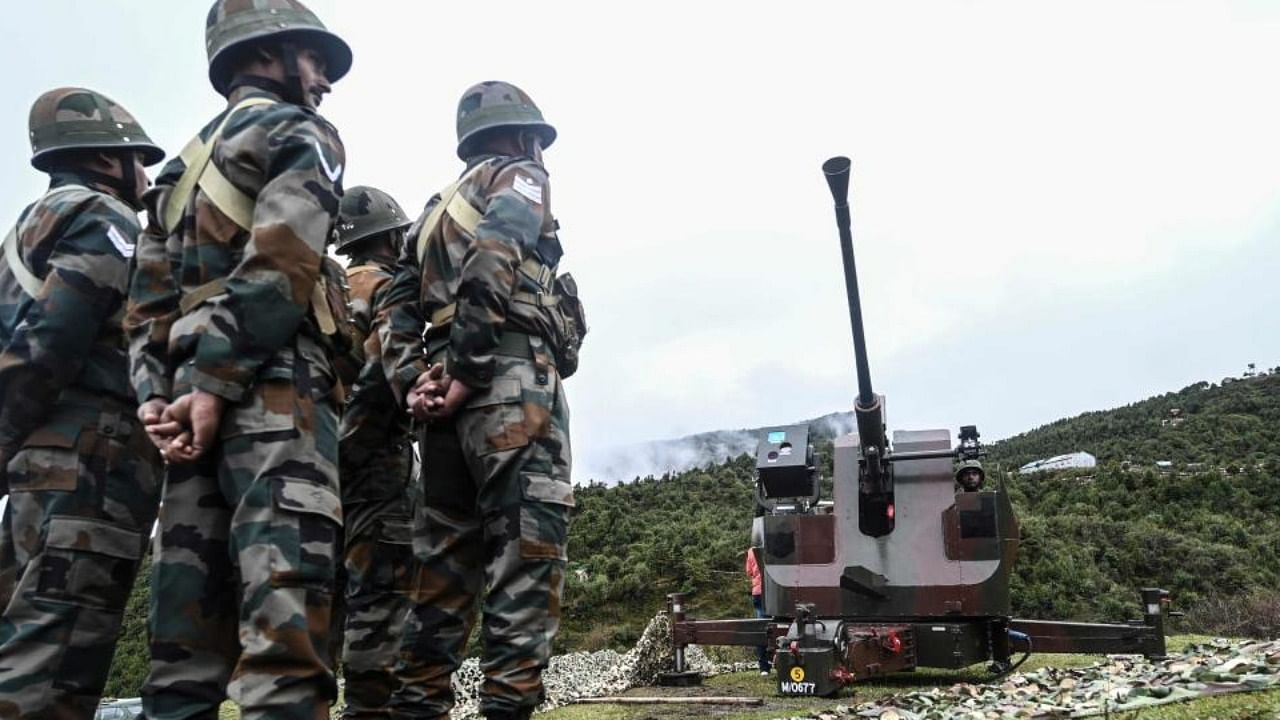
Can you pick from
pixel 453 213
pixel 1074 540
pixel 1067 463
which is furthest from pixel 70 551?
pixel 1067 463

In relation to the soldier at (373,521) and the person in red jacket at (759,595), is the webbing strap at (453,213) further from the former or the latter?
the person in red jacket at (759,595)

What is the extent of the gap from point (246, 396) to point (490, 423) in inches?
40.8

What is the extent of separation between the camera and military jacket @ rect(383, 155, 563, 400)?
362 centimetres

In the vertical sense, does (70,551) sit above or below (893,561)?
below

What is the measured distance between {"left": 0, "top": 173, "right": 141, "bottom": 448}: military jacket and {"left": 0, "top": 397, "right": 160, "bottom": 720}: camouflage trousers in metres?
0.08

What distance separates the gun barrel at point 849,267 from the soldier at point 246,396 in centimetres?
436

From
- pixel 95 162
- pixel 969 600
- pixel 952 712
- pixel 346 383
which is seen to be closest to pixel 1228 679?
pixel 952 712

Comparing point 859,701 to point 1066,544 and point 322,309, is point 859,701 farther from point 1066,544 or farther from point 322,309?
point 1066,544

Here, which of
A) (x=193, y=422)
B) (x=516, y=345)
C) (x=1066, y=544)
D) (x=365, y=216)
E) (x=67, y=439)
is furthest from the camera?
(x=1066, y=544)

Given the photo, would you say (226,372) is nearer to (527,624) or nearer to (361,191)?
(527,624)

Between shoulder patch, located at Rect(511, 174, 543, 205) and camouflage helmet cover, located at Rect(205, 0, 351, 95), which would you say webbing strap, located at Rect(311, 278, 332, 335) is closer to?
camouflage helmet cover, located at Rect(205, 0, 351, 95)

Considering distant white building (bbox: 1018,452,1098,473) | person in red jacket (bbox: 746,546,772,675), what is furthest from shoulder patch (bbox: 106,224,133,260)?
distant white building (bbox: 1018,452,1098,473)

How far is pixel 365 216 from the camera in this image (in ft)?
17.1

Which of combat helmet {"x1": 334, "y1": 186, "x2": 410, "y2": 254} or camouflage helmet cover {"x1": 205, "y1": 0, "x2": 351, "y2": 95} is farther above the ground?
combat helmet {"x1": 334, "y1": 186, "x2": 410, "y2": 254}
